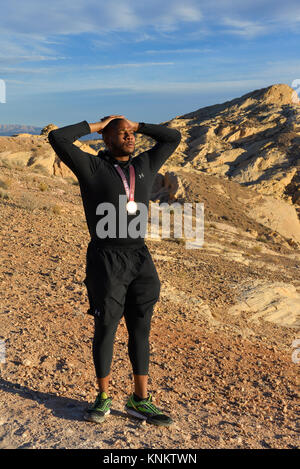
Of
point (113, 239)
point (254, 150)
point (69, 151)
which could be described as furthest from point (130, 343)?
point (254, 150)

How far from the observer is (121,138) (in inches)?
100

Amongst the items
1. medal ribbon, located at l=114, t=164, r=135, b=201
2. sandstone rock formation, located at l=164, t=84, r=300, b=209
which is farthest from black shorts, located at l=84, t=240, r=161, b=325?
sandstone rock formation, located at l=164, t=84, r=300, b=209

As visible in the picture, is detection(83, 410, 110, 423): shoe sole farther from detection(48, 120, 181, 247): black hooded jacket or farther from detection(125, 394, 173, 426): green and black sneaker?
detection(48, 120, 181, 247): black hooded jacket

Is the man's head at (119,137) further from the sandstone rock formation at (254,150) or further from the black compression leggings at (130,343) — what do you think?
the sandstone rock formation at (254,150)

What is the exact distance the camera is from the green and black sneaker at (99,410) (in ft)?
8.73

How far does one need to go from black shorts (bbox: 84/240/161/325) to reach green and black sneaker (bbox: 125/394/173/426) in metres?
0.62

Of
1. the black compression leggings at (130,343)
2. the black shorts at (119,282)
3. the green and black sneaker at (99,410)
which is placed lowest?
the green and black sneaker at (99,410)

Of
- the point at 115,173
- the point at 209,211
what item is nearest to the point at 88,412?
the point at 115,173

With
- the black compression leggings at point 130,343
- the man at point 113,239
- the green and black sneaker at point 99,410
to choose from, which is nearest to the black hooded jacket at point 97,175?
the man at point 113,239

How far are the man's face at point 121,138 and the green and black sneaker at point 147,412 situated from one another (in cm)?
160

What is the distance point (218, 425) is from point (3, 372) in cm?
171

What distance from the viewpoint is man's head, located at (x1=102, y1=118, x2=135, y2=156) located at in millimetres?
2543

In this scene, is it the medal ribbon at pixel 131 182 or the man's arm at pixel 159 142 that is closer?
the medal ribbon at pixel 131 182

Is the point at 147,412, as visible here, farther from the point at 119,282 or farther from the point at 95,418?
the point at 119,282
